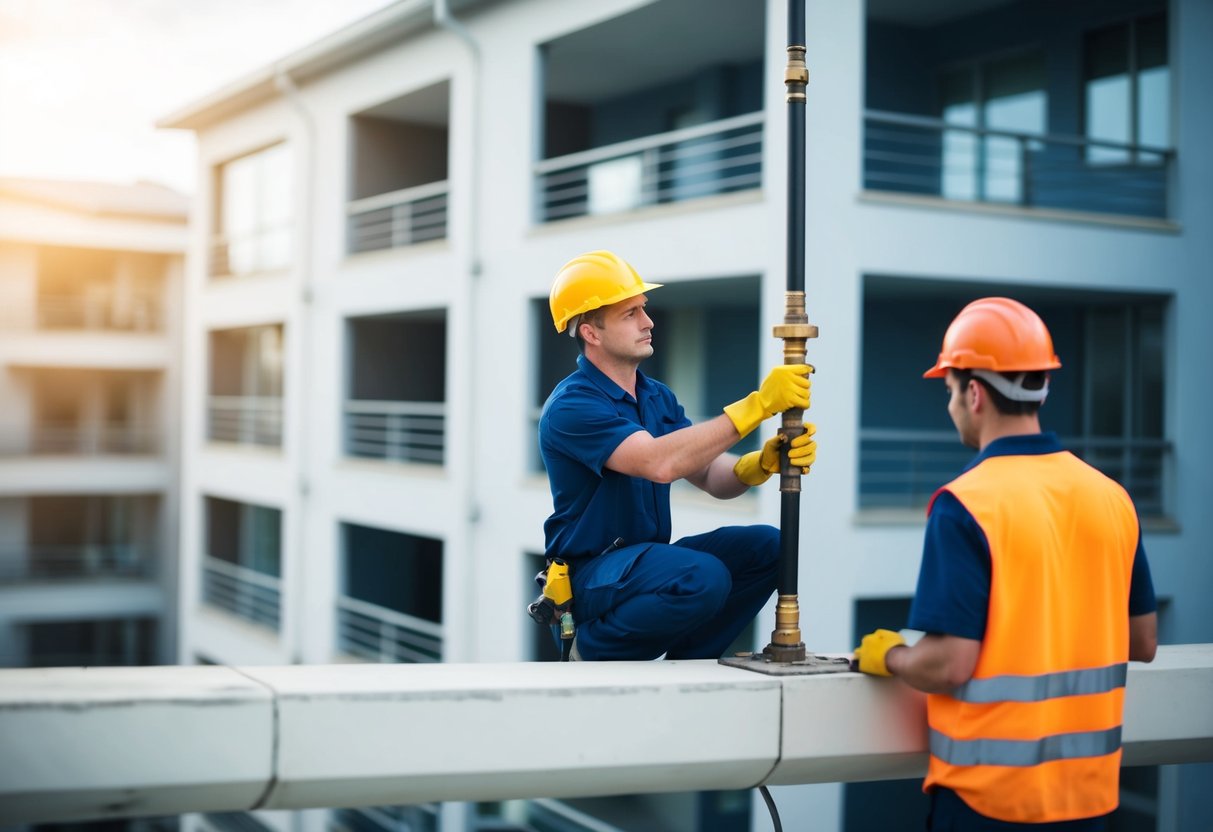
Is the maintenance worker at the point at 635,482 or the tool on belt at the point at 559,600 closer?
the maintenance worker at the point at 635,482

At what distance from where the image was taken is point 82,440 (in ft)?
94.4

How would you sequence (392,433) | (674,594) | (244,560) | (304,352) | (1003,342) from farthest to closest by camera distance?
(244,560), (304,352), (392,433), (674,594), (1003,342)

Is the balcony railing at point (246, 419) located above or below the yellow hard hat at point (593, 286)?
below

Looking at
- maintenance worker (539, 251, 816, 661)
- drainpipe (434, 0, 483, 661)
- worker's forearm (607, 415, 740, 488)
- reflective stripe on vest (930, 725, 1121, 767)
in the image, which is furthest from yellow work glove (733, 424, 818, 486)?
drainpipe (434, 0, 483, 661)

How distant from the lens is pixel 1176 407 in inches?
468

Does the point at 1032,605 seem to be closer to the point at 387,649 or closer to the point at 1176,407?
the point at 1176,407

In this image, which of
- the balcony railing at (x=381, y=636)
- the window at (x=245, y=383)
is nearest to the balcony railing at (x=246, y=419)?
the window at (x=245, y=383)

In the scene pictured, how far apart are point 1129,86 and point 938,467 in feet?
14.4

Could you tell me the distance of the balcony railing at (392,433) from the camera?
15.9 m

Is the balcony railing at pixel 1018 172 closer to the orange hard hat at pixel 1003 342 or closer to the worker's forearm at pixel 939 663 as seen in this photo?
the orange hard hat at pixel 1003 342

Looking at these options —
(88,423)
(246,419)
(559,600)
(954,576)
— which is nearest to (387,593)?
(246,419)

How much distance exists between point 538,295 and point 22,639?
20.3 meters

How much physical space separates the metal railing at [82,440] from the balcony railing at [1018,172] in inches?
843

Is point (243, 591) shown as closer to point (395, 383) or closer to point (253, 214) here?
point (395, 383)
